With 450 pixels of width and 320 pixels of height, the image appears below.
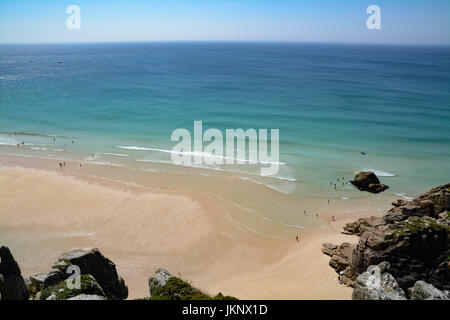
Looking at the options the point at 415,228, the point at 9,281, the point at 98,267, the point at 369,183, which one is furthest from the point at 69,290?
the point at 369,183

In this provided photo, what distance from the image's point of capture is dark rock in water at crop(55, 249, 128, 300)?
58.1 ft

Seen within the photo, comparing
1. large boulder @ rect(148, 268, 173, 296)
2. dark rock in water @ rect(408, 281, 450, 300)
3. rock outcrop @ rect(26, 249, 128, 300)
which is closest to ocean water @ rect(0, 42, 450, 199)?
dark rock in water @ rect(408, 281, 450, 300)

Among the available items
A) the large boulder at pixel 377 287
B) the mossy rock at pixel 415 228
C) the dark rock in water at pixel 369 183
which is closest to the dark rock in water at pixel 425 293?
the large boulder at pixel 377 287

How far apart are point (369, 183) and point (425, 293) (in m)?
20.5

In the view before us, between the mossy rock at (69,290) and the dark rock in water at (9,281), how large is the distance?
1447 mm

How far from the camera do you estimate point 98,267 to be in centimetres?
1841

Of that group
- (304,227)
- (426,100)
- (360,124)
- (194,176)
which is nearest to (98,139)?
(194,176)

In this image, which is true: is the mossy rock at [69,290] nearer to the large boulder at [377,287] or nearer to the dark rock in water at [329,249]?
the large boulder at [377,287]

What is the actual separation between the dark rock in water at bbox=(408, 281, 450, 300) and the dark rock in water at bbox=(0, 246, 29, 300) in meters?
20.8

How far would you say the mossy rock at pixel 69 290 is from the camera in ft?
50.3

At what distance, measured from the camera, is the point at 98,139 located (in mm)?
51781

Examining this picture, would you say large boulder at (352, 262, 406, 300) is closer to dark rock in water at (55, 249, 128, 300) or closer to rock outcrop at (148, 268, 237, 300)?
rock outcrop at (148, 268, 237, 300)
